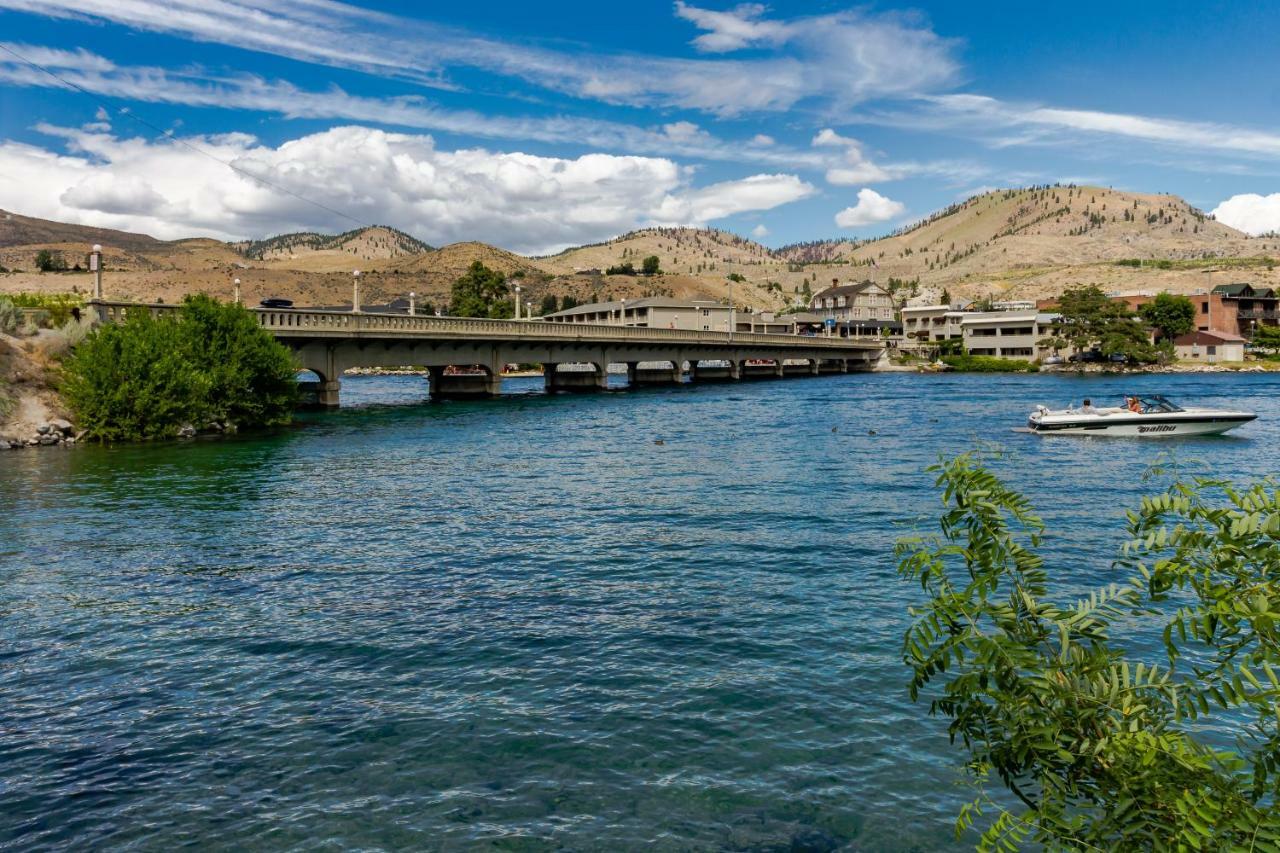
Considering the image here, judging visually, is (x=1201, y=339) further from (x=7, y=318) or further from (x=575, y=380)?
(x=7, y=318)

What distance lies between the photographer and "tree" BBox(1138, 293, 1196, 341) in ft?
436

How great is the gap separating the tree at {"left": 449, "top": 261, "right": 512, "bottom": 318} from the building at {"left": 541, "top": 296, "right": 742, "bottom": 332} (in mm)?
11504

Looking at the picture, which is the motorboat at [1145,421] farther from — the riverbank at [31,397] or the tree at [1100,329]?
the tree at [1100,329]

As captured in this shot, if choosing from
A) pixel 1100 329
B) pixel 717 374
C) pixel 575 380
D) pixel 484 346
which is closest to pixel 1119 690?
pixel 484 346

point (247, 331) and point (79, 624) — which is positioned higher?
point (247, 331)

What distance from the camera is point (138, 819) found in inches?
346

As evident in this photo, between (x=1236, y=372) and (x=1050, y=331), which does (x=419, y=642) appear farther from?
(x=1050, y=331)

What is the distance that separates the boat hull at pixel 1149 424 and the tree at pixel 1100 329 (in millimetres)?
83630

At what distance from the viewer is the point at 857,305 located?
18062cm

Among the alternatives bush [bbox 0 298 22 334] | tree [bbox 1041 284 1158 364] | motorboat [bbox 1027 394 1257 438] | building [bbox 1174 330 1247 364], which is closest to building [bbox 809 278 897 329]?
tree [bbox 1041 284 1158 364]

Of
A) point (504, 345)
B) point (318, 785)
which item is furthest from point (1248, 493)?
point (504, 345)

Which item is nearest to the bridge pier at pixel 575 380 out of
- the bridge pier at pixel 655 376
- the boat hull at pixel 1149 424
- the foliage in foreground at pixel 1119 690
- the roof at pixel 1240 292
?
the bridge pier at pixel 655 376

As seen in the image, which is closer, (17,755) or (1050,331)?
(17,755)

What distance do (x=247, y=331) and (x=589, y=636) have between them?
4095cm
